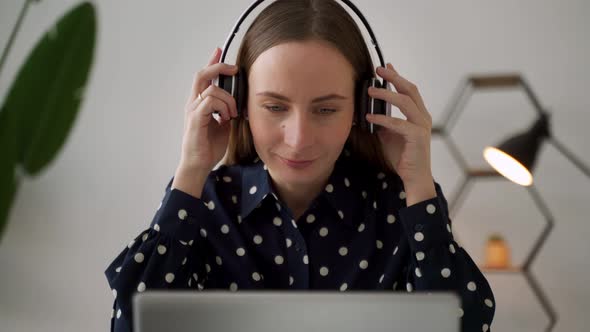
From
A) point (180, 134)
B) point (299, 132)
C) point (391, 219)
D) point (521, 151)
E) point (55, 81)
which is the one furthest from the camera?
point (180, 134)

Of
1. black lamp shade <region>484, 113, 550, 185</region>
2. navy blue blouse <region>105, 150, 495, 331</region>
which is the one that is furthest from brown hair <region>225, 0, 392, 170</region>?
black lamp shade <region>484, 113, 550, 185</region>

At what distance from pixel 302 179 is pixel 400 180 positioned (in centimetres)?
26

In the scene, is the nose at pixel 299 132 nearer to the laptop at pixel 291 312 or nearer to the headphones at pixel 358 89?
the headphones at pixel 358 89

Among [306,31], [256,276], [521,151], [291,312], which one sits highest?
[306,31]

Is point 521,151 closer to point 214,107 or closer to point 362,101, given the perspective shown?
point 362,101

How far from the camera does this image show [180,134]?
1.88m

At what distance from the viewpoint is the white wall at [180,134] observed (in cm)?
177

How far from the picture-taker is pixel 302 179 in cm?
114

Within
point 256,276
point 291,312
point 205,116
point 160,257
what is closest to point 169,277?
point 160,257

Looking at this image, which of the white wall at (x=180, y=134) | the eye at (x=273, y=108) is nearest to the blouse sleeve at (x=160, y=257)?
the eye at (x=273, y=108)

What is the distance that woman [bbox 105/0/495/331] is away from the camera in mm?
1102

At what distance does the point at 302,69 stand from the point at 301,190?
0.30 metres

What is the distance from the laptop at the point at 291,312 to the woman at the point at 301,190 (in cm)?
51

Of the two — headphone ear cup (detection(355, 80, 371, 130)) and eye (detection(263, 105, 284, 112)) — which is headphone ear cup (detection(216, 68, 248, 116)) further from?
headphone ear cup (detection(355, 80, 371, 130))
